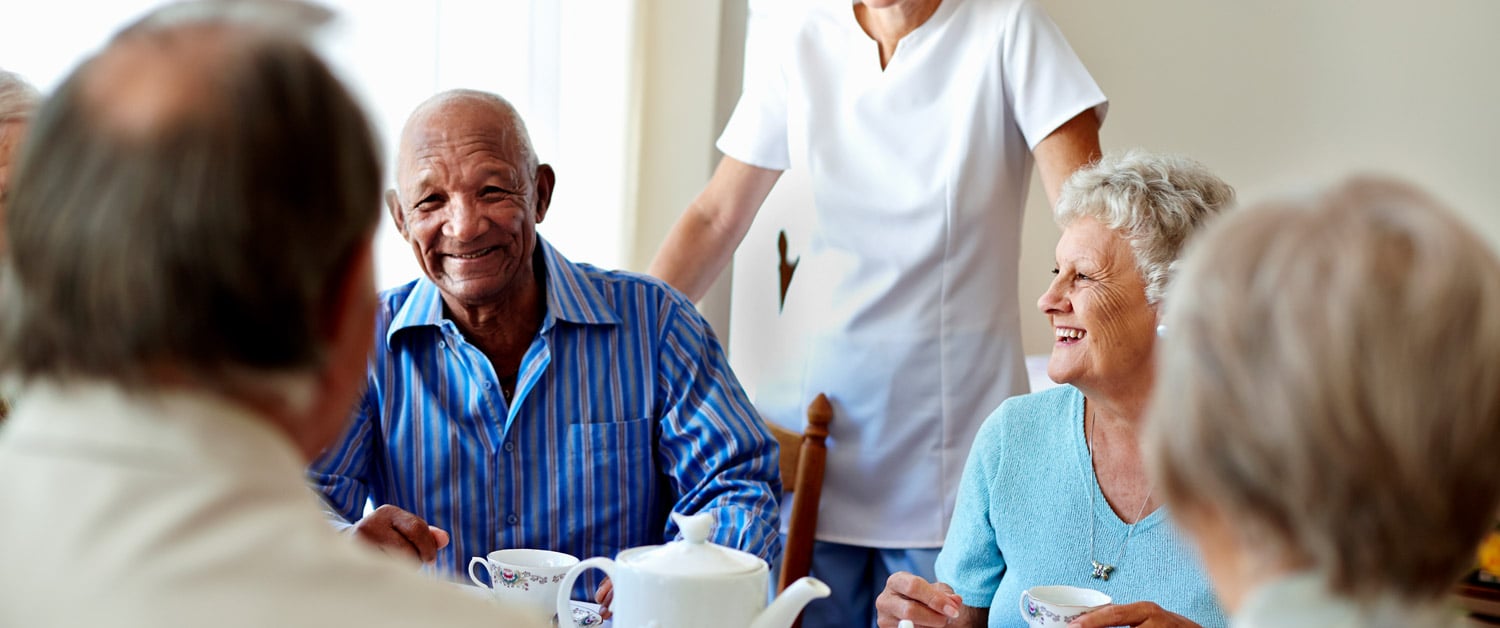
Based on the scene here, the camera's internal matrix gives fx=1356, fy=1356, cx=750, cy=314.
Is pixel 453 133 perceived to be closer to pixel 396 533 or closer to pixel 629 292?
pixel 629 292

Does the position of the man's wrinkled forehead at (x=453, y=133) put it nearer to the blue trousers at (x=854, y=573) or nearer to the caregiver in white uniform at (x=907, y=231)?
the caregiver in white uniform at (x=907, y=231)

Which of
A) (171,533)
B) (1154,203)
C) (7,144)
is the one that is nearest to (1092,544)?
(1154,203)

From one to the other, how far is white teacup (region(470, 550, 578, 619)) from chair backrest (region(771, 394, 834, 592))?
821mm

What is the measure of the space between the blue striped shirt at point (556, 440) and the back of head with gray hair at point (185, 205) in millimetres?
1005

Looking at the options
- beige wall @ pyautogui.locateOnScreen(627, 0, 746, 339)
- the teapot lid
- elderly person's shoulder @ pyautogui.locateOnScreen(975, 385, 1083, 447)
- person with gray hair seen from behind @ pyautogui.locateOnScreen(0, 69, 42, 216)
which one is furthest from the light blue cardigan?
beige wall @ pyautogui.locateOnScreen(627, 0, 746, 339)

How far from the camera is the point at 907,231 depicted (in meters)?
2.14

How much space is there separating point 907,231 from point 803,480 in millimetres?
431

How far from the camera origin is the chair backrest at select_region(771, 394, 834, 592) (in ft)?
7.06

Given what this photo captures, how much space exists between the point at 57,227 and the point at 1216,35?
2.97 m

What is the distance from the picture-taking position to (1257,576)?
69 cm

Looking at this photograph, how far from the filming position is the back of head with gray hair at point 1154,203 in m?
1.61

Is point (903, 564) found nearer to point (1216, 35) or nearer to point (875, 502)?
point (875, 502)

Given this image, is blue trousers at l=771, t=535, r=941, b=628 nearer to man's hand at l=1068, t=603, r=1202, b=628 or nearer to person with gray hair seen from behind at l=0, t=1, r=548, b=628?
man's hand at l=1068, t=603, r=1202, b=628

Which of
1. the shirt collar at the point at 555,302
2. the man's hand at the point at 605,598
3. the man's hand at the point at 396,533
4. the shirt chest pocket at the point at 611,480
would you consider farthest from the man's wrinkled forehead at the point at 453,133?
the man's hand at the point at 605,598
